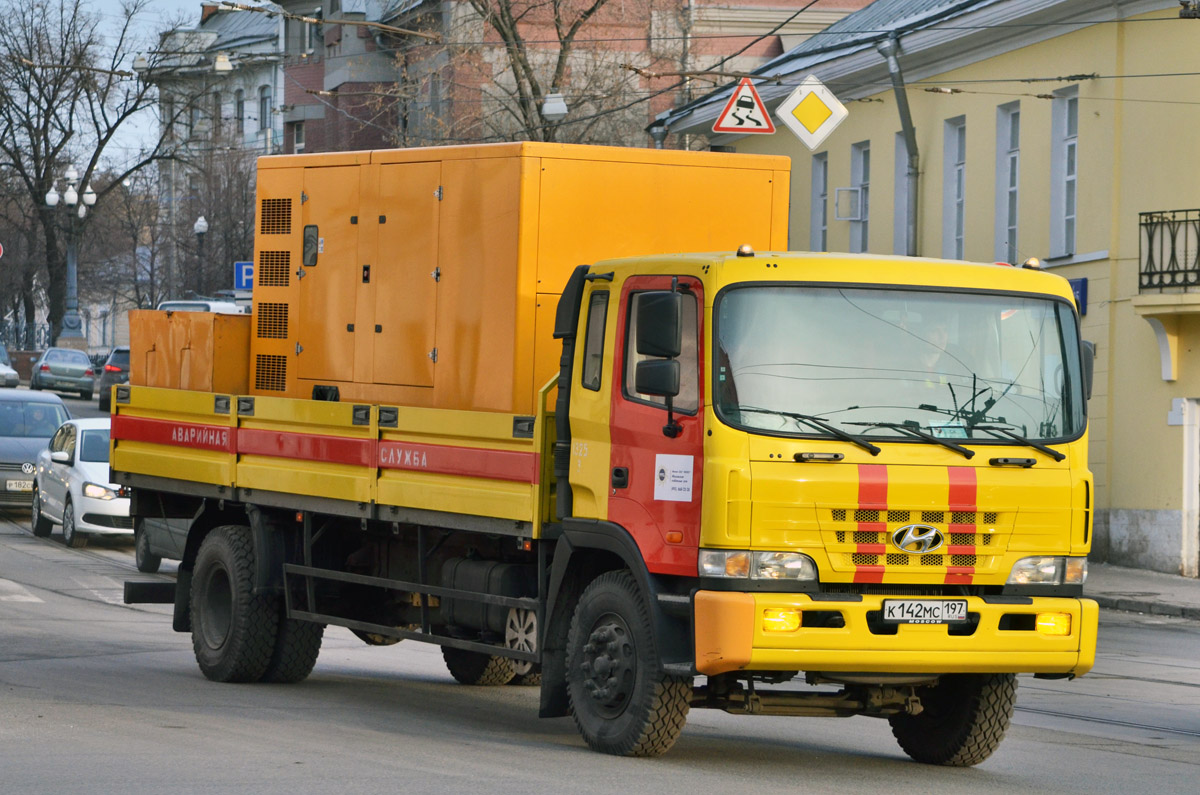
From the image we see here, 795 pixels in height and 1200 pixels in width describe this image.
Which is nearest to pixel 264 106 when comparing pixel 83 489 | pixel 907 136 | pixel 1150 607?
pixel 907 136

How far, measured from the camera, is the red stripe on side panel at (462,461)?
30.9 ft

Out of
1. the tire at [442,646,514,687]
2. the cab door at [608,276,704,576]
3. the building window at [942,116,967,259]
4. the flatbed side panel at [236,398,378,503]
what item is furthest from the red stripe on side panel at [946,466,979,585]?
the building window at [942,116,967,259]

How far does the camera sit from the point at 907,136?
28.0m

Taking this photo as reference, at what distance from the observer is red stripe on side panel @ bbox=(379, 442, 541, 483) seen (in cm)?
941

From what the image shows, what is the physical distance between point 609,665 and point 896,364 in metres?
1.93

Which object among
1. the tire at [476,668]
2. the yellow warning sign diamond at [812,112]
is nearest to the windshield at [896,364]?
the tire at [476,668]

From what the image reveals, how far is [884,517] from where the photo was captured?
8.27 metres

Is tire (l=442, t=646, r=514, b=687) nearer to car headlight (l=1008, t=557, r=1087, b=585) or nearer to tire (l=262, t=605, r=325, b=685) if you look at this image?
tire (l=262, t=605, r=325, b=685)

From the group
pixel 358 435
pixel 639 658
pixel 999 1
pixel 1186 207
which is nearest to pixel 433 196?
pixel 358 435

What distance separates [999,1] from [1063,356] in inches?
724

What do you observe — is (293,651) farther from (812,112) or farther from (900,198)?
(900,198)

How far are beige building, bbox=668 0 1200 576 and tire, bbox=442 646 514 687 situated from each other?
12.8 metres

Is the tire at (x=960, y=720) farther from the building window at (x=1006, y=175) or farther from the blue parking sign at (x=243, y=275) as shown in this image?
the blue parking sign at (x=243, y=275)

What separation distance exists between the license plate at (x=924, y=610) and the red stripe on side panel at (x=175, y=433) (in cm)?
527
